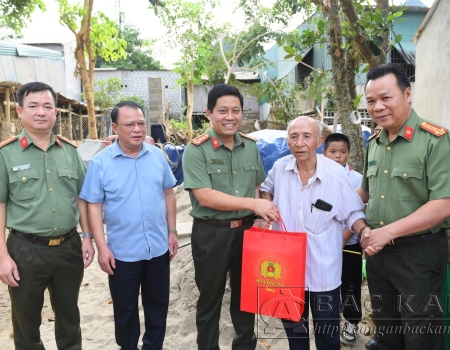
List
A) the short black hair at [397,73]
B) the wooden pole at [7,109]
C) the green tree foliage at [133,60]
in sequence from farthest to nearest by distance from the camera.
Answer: the green tree foliage at [133,60] < the wooden pole at [7,109] < the short black hair at [397,73]

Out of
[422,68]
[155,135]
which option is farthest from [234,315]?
[155,135]

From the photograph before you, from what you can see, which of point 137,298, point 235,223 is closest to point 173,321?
point 137,298

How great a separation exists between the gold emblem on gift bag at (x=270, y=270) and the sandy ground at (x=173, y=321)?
43.1 inches

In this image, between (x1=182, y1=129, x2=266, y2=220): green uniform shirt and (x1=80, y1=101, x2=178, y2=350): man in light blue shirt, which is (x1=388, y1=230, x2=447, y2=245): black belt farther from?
(x1=80, y1=101, x2=178, y2=350): man in light blue shirt

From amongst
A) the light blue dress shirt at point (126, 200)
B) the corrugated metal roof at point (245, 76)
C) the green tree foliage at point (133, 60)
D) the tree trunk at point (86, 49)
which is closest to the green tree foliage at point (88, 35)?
the tree trunk at point (86, 49)

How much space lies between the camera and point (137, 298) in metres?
2.91

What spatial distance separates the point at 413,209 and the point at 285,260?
78 cm

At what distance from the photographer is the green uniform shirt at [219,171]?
270cm

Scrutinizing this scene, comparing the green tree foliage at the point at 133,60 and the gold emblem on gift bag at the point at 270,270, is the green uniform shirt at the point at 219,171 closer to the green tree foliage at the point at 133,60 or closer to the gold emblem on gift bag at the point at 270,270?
the gold emblem on gift bag at the point at 270,270

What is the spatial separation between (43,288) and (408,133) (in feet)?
8.32

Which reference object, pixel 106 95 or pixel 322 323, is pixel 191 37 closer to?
pixel 106 95

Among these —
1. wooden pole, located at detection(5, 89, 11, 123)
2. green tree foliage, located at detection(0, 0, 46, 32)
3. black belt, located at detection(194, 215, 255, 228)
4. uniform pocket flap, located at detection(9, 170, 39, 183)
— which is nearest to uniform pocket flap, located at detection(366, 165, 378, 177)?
black belt, located at detection(194, 215, 255, 228)

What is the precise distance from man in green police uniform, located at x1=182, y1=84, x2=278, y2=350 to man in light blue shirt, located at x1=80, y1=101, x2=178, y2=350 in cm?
32

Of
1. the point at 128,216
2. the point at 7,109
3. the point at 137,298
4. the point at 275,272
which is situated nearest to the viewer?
the point at 275,272
